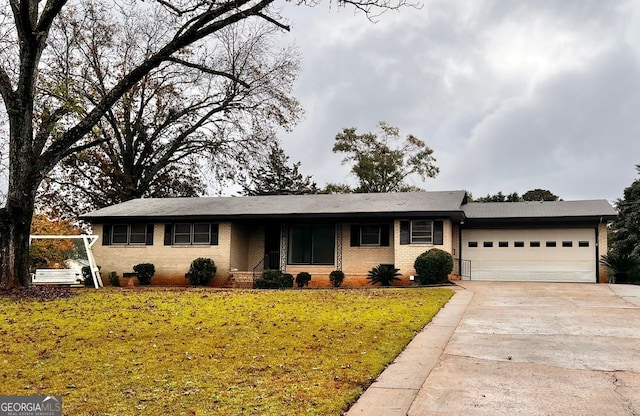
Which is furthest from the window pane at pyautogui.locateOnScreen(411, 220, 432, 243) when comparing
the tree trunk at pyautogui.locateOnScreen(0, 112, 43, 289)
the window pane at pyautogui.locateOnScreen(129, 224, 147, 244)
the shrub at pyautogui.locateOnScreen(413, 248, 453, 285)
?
the tree trunk at pyautogui.locateOnScreen(0, 112, 43, 289)

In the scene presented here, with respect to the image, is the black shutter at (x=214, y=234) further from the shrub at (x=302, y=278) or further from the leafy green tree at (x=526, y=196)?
the leafy green tree at (x=526, y=196)

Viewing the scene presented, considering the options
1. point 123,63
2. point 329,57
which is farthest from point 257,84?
point 329,57

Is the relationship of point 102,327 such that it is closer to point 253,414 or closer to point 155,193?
point 253,414

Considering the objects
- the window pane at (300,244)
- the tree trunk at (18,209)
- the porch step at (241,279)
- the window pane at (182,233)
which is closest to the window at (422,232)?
the window pane at (300,244)

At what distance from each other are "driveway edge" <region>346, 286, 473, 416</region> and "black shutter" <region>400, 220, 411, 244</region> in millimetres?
11277

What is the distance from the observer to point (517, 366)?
729 centimetres

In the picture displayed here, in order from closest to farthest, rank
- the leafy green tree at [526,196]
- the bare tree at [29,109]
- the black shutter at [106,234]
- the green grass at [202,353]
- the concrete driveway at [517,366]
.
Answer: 1. the concrete driveway at [517,366]
2. the green grass at [202,353]
3. the bare tree at [29,109]
4. the black shutter at [106,234]
5. the leafy green tree at [526,196]

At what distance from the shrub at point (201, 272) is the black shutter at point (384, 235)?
7.12 m

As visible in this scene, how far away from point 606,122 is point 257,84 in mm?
17443

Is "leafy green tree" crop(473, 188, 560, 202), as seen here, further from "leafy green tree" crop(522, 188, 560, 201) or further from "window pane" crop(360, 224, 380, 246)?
"window pane" crop(360, 224, 380, 246)

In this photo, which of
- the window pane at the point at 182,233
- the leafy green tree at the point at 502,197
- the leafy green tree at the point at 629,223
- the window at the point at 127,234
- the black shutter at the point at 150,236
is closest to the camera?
the window pane at the point at 182,233

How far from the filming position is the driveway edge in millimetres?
5629

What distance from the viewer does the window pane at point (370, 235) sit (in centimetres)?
2388

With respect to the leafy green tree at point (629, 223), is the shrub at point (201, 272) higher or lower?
lower
